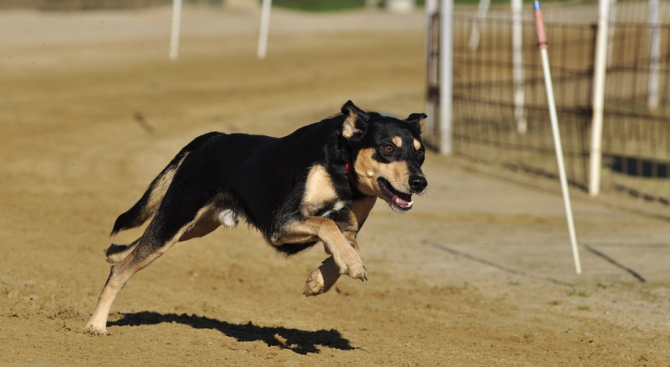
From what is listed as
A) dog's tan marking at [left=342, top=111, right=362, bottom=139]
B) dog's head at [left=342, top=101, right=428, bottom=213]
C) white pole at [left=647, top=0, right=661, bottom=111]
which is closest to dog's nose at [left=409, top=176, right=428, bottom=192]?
dog's head at [left=342, top=101, right=428, bottom=213]

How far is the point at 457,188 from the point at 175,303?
7.69 metres

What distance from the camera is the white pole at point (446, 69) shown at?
1817cm

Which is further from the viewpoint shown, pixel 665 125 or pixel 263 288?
pixel 665 125

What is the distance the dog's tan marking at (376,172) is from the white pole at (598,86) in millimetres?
9011

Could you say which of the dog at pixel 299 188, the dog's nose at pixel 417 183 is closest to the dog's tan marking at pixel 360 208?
the dog at pixel 299 188

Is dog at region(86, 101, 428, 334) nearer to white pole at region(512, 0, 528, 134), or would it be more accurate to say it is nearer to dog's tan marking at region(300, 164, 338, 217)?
dog's tan marking at region(300, 164, 338, 217)

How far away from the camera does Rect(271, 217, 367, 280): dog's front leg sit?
6.27 m

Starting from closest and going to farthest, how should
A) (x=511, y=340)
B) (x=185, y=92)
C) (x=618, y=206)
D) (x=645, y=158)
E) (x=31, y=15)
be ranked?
(x=511, y=340)
(x=618, y=206)
(x=645, y=158)
(x=185, y=92)
(x=31, y=15)

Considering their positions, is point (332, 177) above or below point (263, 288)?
above

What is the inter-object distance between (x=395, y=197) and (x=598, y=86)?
9.15 m

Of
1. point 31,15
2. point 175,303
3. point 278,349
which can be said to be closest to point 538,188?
point 175,303

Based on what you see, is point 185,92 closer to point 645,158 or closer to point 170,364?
point 645,158

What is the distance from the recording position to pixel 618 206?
14.6 metres

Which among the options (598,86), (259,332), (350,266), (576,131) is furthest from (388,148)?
(576,131)
